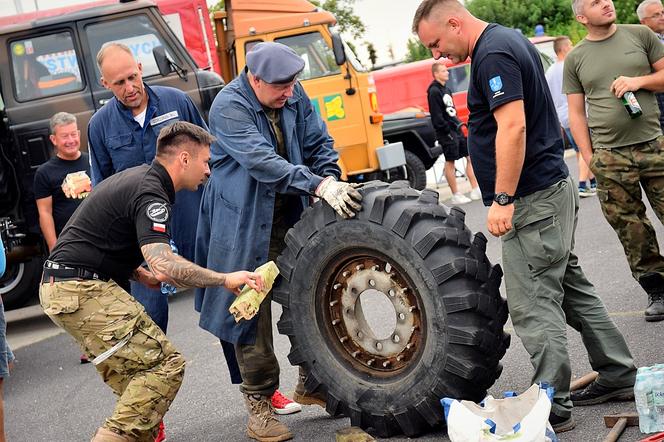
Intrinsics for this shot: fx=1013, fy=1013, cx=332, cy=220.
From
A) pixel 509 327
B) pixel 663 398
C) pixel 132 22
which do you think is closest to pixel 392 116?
pixel 132 22

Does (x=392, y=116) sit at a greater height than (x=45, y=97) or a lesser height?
lesser

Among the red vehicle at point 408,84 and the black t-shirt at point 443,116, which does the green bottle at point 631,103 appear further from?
the red vehicle at point 408,84

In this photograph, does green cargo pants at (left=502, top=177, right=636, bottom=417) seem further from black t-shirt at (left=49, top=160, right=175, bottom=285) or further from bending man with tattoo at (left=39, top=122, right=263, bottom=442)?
black t-shirt at (left=49, top=160, right=175, bottom=285)

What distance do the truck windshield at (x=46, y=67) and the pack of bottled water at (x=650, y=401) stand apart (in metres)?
7.41

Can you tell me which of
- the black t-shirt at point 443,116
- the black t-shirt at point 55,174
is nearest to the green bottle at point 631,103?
the black t-shirt at point 55,174

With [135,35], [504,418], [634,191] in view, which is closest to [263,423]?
[504,418]

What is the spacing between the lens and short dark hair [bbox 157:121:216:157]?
179 inches

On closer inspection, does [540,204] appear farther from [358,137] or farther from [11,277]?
[358,137]

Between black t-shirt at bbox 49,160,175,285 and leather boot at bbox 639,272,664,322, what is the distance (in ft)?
9.96

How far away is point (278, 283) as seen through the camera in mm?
4973

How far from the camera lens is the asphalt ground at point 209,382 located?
5.22 metres

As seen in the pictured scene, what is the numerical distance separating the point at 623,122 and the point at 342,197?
7.16 ft

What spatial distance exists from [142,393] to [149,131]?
1850mm

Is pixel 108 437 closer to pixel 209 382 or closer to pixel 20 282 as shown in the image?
pixel 209 382
